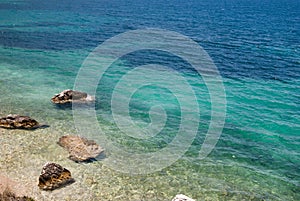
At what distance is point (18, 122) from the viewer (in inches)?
1059

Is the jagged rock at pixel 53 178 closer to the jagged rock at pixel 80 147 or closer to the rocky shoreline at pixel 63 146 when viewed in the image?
the rocky shoreline at pixel 63 146

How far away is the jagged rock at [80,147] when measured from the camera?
22.8 m

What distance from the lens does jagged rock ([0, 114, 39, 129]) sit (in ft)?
88.0

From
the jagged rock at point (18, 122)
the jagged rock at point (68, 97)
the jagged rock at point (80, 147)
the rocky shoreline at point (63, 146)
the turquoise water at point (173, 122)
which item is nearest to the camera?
the rocky shoreline at point (63, 146)

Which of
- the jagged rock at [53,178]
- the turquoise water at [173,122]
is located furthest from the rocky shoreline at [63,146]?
the turquoise water at [173,122]

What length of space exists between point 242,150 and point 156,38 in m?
52.5

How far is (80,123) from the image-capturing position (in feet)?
95.7

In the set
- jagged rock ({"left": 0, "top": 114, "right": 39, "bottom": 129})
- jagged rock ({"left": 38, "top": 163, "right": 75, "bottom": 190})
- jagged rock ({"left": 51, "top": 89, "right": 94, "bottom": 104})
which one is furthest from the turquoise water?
jagged rock ({"left": 51, "top": 89, "right": 94, "bottom": 104})

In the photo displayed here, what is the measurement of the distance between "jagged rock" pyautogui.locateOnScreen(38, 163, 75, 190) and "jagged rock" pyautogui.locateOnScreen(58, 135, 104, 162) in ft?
8.83

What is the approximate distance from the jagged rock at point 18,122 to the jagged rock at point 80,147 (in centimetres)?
400

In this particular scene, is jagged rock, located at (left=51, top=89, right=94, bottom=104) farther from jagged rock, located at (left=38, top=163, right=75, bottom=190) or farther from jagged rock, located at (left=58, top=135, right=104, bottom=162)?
jagged rock, located at (left=38, top=163, right=75, bottom=190)

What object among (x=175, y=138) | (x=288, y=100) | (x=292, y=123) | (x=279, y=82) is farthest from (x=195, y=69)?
(x=175, y=138)

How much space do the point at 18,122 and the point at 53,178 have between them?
32.5ft

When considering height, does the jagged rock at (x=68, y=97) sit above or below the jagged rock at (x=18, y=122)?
above
